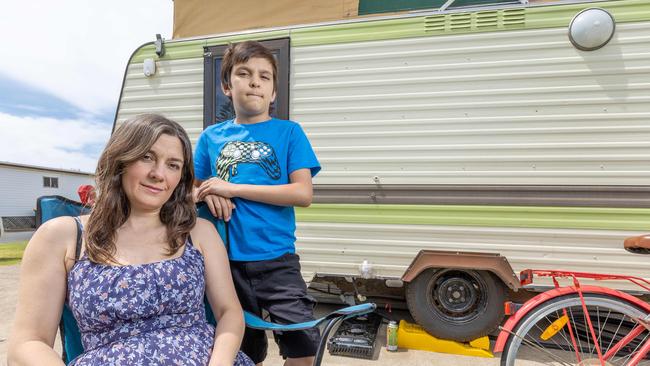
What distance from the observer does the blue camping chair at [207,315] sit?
1.40 metres

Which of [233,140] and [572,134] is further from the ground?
[572,134]

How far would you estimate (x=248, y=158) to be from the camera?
65.5 inches

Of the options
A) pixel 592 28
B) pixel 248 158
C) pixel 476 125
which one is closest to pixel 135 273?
pixel 248 158

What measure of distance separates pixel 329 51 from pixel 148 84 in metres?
1.94

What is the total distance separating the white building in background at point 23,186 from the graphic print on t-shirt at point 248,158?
706 inches

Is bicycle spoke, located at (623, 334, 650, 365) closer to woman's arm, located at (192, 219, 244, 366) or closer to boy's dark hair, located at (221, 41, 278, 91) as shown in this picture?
woman's arm, located at (192, 219, 244, 366)

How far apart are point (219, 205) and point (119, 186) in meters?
0.40

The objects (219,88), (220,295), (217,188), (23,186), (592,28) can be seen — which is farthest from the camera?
(23,186)

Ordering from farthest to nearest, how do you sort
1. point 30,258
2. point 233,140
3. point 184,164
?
point 233,140 < point 184,164 < point 30,258

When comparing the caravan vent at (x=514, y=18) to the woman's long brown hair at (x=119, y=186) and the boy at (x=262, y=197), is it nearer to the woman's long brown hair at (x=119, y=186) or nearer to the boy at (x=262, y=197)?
the boy at (x=262, y=197)

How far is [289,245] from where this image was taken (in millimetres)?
1724

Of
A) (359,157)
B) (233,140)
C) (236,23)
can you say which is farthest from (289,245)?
(236,23)

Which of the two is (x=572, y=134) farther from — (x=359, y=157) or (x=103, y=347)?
(x=103, y=347)

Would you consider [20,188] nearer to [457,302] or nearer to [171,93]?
[171,93]
